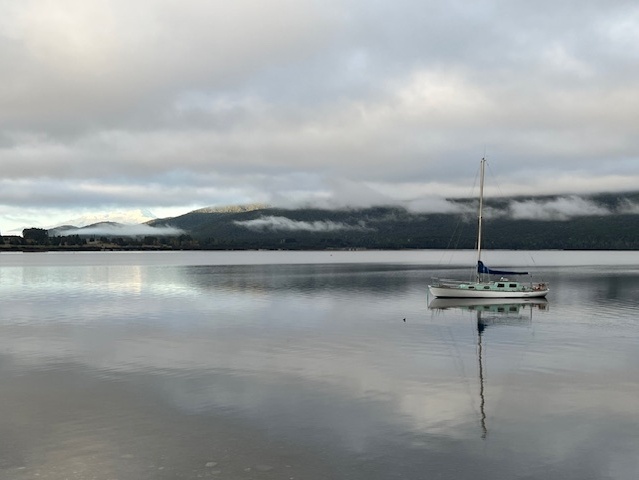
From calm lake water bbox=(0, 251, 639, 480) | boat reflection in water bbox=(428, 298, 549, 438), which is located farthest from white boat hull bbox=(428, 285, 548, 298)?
calm lake water bbox=(0, 251, 639, 480)

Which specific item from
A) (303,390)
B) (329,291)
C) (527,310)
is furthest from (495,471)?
(329,291)

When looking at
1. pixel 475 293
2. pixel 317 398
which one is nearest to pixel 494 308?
pixel 475 293

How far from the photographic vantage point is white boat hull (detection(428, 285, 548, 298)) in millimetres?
84062

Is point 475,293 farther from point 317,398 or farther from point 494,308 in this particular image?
point 317,398

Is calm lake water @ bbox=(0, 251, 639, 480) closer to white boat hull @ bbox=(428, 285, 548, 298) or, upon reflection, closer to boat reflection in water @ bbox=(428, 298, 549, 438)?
boat reflection in water @ bbox=(428, 298, 549, 438)

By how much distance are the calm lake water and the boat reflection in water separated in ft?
6.35

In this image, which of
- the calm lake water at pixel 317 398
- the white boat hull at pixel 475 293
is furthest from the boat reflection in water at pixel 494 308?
the calm lake water at pixel 317 398

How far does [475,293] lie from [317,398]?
6112 cm

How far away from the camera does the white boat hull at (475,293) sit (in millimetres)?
84062

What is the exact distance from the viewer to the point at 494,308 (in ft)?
249

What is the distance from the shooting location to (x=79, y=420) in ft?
81.4

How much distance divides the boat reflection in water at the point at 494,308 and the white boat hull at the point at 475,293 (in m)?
0.70

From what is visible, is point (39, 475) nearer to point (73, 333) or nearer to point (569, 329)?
point (73, 333)

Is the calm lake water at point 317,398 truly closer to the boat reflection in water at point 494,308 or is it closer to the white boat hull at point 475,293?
the boat reflection in water at point 494,308
